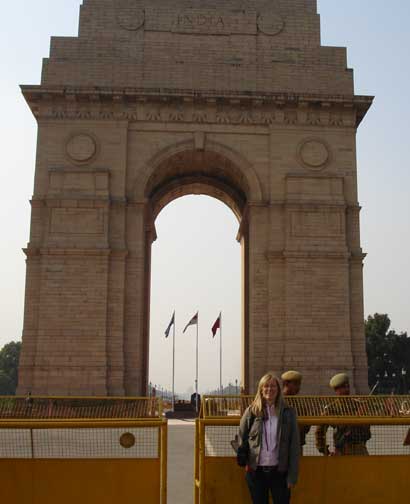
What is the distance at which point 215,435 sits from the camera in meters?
7.44

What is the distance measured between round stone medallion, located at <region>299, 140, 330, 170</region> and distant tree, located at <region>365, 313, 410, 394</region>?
40151mm

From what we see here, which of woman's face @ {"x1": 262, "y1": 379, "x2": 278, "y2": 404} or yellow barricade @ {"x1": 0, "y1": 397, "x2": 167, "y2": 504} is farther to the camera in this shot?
yellow barricade @ {"x1": 0, "y1": 397, "x2": 167, "y2": 504}

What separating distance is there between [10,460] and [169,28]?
2599cm

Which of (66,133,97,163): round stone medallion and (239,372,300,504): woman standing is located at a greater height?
(66,133,97,163): round stone medallion

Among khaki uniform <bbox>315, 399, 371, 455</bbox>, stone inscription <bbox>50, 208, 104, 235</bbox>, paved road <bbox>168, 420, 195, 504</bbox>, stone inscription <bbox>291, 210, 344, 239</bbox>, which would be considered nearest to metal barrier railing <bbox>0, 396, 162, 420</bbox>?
paved road <bbox>168, 420, 195, 504</bbox>

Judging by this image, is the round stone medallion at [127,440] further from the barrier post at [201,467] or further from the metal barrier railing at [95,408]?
the metal barrier railing at [95,408]

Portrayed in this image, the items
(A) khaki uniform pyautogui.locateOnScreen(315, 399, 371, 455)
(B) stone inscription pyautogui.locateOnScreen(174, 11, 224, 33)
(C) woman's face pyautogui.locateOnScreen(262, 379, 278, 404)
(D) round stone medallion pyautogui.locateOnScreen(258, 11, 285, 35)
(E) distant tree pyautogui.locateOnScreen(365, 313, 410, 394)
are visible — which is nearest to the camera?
(C) woman's face pyautogui.locateOnScreen(262, 379, 278, 404)

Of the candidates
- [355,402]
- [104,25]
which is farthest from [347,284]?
[355,402]

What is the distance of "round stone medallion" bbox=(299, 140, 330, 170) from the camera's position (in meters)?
28.8

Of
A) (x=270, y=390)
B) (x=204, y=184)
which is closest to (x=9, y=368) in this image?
(x=204, y=184)

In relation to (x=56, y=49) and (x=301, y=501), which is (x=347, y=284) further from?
(x=301, y=501)

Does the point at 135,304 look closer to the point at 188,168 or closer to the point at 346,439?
the point at 188,168

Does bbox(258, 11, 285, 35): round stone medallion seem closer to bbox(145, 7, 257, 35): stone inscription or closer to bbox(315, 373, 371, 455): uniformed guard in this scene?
bbox(145, 7, 257, 35): stone inscription

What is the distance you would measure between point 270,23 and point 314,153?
6.60m
